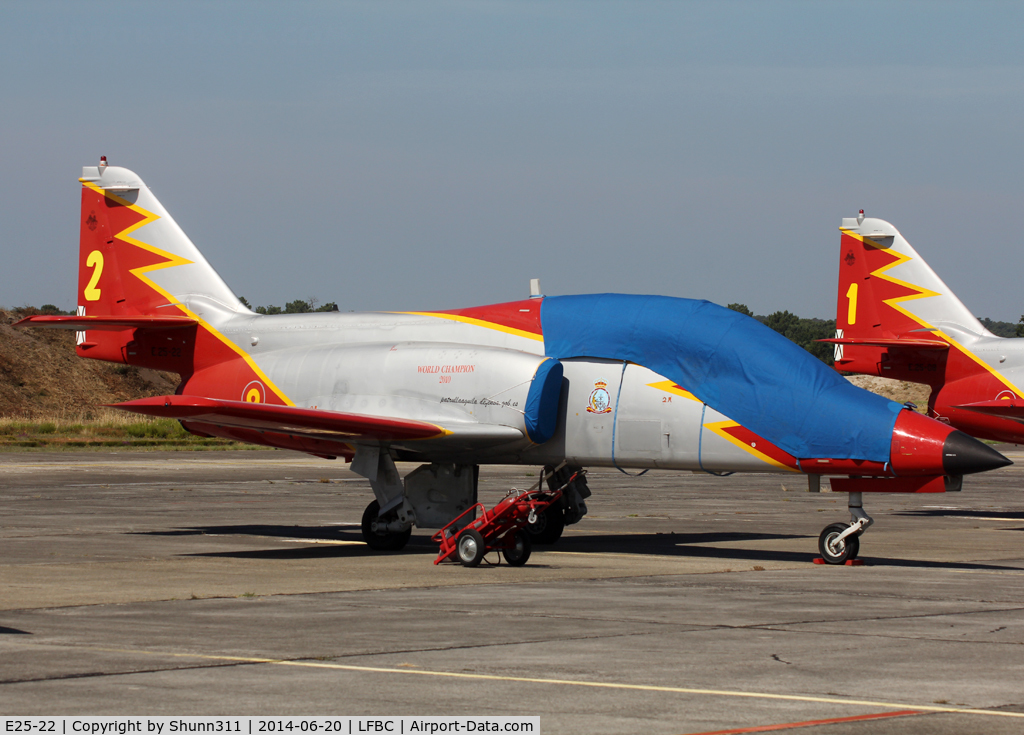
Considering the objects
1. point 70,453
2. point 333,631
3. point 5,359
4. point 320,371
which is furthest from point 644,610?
point 5,359

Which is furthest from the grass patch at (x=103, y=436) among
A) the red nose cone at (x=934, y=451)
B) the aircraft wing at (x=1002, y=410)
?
the red nose cone at (x=934, y=451)

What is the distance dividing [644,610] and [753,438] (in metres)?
4.79

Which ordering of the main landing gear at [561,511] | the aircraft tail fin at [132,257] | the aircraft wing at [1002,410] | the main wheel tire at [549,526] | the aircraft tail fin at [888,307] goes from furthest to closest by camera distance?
the aircraft tail fin at [888,307]
the aircraft wing at [1002,410]
the aircraft tail fin at [132,257]
the main wheel tire at [549,526]
the main landing gear at [561,511]

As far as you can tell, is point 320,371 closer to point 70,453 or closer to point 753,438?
point 753,438

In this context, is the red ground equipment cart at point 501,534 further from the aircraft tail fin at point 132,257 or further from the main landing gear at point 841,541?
the aircraft tail fin at point 132,257

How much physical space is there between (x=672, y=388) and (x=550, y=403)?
1721 millimetres

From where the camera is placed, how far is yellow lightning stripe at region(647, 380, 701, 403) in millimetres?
17484

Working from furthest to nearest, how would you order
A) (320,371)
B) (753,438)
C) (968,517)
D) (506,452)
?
(968,517)
(320,371)
(506,452)
(753,438)

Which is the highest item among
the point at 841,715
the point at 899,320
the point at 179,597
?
the point at 899,320

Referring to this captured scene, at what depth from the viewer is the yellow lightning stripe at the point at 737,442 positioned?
1684 centimetres

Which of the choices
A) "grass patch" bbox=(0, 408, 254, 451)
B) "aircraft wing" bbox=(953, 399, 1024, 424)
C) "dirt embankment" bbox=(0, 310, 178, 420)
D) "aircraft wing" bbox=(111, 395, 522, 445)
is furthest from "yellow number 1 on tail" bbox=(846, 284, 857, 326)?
"dirt embankment" bbox=(0, 310, 178, 420)

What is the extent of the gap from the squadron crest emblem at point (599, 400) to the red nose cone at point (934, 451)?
3.94m

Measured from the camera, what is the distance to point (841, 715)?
7.98 metres
